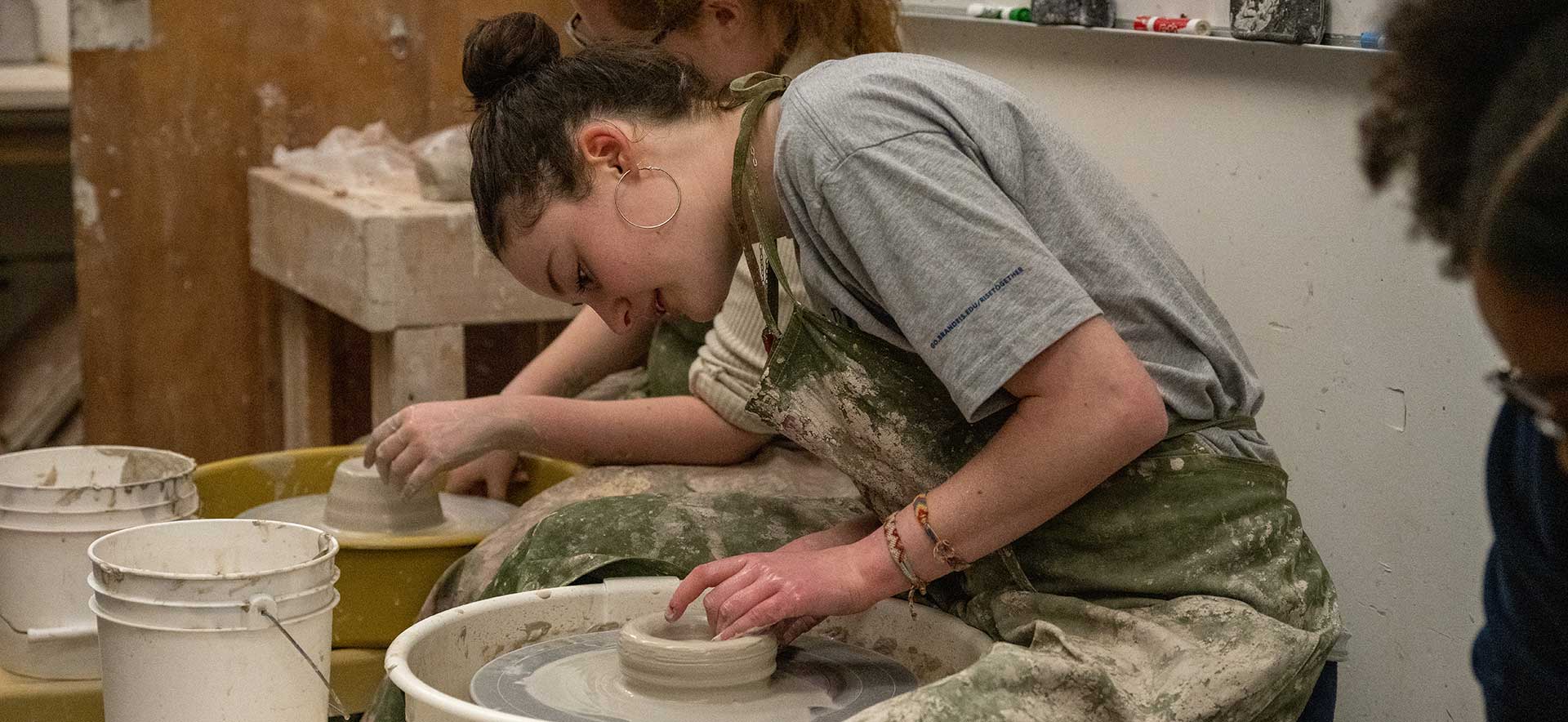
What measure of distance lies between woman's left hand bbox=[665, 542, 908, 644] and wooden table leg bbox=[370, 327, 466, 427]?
140cm

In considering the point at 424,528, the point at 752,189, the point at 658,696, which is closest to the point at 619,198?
the point at 752,189

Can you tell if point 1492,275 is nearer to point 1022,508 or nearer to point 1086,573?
point 1022,508

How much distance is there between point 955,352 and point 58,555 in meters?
1.28

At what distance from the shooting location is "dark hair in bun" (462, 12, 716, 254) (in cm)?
162

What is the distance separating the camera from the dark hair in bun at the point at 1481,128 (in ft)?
2.80

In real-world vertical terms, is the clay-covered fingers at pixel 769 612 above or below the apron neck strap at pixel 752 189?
below

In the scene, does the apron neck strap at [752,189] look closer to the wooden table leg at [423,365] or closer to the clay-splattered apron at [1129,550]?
the clay-splattered apron at [1129,550]

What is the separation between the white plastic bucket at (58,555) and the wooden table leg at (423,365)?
683 mm

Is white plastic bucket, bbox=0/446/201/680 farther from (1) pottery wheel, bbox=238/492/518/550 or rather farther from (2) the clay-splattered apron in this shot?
(2) the clay-splattered apron

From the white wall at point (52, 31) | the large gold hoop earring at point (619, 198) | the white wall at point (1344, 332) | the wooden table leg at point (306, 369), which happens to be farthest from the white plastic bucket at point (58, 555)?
the white wall at point (52, 31)

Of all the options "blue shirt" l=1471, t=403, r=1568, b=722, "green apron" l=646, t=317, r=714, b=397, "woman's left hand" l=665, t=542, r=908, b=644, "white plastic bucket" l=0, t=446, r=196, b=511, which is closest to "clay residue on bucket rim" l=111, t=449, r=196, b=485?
"white plastic bucket" l=0, t=446, r=196, b=511

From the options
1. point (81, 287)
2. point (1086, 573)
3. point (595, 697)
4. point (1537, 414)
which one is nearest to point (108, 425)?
point (81, 287)

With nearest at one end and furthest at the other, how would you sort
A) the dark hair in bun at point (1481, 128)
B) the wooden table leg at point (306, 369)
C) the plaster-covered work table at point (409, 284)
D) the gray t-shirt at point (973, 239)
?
the dark hair in bun at point (1481, 128) < the gray t-shirt at point (973, 239) < the plaster-covered work table at point (409, 284) < the wooden table leg at point (306, 369)

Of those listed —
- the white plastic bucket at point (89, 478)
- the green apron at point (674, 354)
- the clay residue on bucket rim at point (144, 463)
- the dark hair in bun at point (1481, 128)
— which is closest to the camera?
the dark hair in bun at point (1481, 128)
